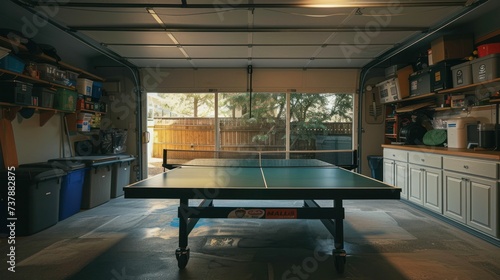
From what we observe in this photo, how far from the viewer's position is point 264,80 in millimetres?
5781

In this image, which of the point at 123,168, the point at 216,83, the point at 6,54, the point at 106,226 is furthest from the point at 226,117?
the point at 6,54

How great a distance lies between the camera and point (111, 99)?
5.77m

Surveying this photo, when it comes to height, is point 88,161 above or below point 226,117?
below

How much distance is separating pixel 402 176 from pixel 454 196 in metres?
1.14

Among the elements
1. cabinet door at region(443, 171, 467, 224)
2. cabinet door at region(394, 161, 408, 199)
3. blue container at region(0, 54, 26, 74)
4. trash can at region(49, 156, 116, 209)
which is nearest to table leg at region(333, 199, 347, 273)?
cabinet door at region(443, 171, 467, 224)

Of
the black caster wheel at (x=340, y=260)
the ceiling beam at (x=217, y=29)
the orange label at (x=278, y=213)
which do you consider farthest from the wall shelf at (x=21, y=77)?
the black caster wheel at (x=340, y=260)

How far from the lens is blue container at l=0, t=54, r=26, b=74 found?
10.1 ft

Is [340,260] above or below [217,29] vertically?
below

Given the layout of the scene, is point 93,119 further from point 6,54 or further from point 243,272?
point 243,272

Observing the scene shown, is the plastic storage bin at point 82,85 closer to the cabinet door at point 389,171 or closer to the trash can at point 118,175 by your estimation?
the trash can at point 118,175

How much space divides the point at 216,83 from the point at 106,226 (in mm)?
3523

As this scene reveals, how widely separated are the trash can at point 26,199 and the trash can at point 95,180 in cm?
92

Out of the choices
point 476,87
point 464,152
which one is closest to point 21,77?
point 464,152

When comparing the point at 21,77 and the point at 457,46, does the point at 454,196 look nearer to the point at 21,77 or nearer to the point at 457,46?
the point at 457,46
